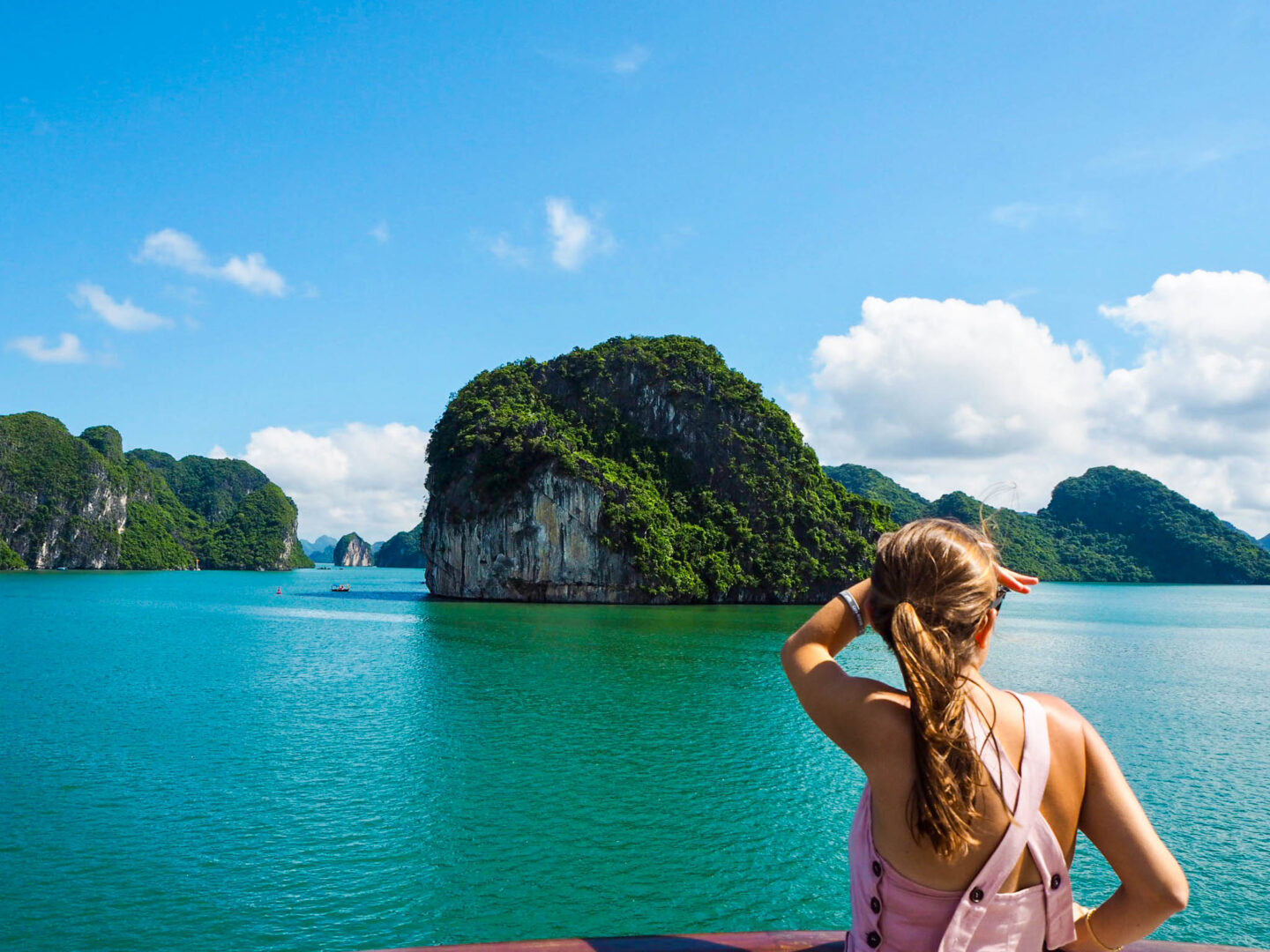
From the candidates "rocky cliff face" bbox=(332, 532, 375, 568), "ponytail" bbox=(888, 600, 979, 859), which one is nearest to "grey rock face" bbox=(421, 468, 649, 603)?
"ponytail" bbox=(888, 600, 979, 859)

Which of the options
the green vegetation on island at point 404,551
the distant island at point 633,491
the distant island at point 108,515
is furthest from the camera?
the green vegetation on island at point 404,551

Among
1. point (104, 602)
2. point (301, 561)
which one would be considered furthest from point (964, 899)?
point (301, 561)

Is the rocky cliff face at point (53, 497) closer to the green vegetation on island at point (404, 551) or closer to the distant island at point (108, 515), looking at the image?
the distant island at point (108, 515)

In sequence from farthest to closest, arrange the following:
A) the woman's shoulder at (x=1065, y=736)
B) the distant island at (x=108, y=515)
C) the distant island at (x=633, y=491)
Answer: the distant island at (x=108, y=515), the distant island at (x=633, y=491), the woman's shoulder at (x=1065, y=736)

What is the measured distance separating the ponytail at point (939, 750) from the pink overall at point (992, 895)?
0.05m

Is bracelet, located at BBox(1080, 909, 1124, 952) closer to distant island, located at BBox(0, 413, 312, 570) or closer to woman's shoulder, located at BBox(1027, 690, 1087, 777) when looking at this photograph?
woman's shoulder, located at BBox(1027, 690, 1087, 777)

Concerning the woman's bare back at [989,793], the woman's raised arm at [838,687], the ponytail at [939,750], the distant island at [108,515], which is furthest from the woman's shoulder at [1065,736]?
the distant island at [108,515]

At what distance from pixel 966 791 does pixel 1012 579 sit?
0.47 metres

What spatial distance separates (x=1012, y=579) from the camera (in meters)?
1.72

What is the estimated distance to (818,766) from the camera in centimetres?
1385

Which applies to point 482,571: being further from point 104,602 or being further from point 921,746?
point 921,746

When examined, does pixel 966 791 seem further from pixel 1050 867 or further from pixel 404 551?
pixel 404 551

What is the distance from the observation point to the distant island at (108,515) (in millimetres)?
99375

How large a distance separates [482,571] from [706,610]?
1632cm
